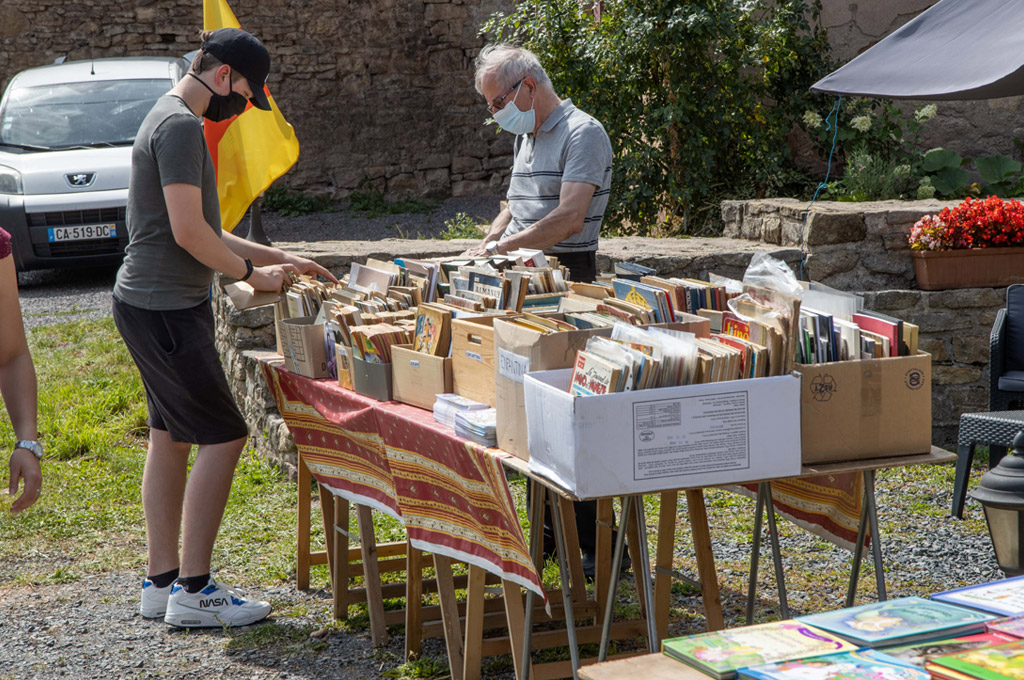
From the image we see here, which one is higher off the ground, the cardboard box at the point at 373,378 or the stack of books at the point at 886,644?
the cardboard box at the point at 373,378

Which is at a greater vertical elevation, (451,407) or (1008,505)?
(451,407)

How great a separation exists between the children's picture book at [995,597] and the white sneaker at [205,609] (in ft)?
7.71

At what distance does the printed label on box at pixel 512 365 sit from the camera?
2.42 m

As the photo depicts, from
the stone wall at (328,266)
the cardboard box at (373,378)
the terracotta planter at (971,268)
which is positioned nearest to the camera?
the cardboard box at (373,378)

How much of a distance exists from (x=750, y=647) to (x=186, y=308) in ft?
7.28

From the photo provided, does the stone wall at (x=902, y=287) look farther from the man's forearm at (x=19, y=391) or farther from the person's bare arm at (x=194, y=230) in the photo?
the man's forearm at (x=19, y=391)

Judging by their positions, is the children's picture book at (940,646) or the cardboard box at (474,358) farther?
the cardboard box at (474,358)

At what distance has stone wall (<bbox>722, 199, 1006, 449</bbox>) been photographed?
536 centimetres

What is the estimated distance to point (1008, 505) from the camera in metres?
2.02

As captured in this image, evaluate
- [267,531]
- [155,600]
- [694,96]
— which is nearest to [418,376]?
[155,600]

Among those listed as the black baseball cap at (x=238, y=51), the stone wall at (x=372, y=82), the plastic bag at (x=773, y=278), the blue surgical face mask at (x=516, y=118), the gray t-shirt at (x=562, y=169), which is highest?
the stone wall at (x=372, y=82)

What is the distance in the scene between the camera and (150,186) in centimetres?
323

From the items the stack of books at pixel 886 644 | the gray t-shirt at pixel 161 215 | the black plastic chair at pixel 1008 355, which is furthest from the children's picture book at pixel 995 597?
the black plastic chair at pixel 1008 355

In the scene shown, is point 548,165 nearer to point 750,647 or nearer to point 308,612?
point 308,612
